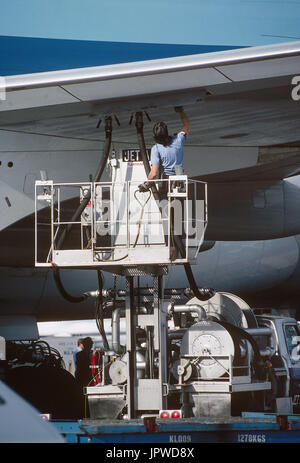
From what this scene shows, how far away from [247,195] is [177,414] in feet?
25.8

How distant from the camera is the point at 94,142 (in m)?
12.2

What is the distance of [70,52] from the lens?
434 inches

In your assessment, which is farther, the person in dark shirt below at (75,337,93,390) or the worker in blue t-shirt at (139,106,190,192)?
the person in dark shirt below at (75,337,93,390)

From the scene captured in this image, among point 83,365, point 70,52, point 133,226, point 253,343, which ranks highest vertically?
point 70,52

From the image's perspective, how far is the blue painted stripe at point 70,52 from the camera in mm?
10961

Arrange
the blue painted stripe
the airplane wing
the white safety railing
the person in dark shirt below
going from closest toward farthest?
the white safety railing
the airplane wing
the blue painted stripe
the person in dark shirt below

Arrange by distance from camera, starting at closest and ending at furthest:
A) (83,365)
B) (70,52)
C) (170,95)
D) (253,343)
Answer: (253,343) → (170,95) → (70,52) → (83,365)

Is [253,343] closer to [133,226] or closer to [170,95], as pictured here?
[133,226]

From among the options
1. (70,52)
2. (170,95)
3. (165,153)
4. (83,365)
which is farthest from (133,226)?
(83,365)

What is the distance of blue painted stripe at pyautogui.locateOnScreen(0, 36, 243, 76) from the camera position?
1096 cm

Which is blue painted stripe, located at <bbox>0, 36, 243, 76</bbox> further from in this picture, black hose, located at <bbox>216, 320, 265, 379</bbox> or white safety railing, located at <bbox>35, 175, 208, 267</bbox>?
black hose, located at <bbox>216, 320, 265, 379</bbox>

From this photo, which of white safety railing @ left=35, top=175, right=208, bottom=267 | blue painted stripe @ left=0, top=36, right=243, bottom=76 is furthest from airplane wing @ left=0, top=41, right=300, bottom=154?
white safety railing @ left=35, top=175, right=208, bottom=267
